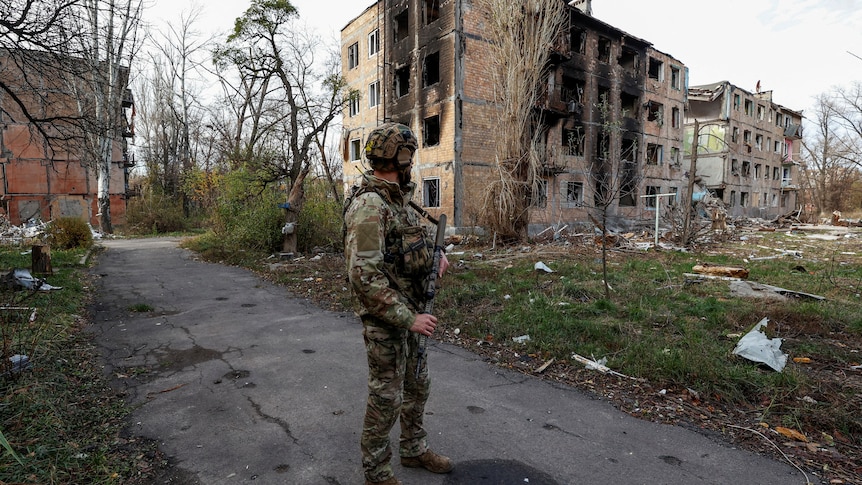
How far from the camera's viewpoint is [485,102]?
1786cm

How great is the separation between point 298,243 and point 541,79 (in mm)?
8857

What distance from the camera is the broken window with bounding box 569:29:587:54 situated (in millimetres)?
21625

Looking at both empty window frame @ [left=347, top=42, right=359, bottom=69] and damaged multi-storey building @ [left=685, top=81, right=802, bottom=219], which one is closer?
empty window frame @ [left=347, top=42, right=359, bottom=69]

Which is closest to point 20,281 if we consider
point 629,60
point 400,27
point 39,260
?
point 39,260

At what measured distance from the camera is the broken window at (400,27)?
20594 millimetres

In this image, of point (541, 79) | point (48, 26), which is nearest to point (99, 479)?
point (48, 26)

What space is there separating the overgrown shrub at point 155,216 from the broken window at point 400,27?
16032 millimetres

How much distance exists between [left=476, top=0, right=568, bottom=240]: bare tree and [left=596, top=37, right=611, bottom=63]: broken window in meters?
12.3

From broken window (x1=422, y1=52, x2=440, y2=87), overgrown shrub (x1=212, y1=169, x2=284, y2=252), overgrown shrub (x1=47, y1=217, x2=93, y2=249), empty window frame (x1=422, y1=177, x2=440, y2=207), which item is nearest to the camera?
overgrown shrub (x1=212, y1=169, x2=284, y2=252)

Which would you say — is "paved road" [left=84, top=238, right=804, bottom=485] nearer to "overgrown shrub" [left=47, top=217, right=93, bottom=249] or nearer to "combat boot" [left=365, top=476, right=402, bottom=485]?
"combat boot" [left=365, top=476, right=402, bottom=485]

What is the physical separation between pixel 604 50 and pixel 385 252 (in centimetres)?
2546

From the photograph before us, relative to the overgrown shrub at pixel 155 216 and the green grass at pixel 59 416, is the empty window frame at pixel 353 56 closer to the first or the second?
the overgrown shrub at pixel 155 216

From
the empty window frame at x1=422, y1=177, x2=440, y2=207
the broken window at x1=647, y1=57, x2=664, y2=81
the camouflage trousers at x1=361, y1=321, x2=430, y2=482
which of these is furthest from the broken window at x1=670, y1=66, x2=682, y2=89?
the camouflage trousers at x1=361, y1=321, x2=430, y2=482

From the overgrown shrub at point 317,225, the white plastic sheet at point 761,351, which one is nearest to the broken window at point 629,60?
the overgrown shrub at point 317,225
